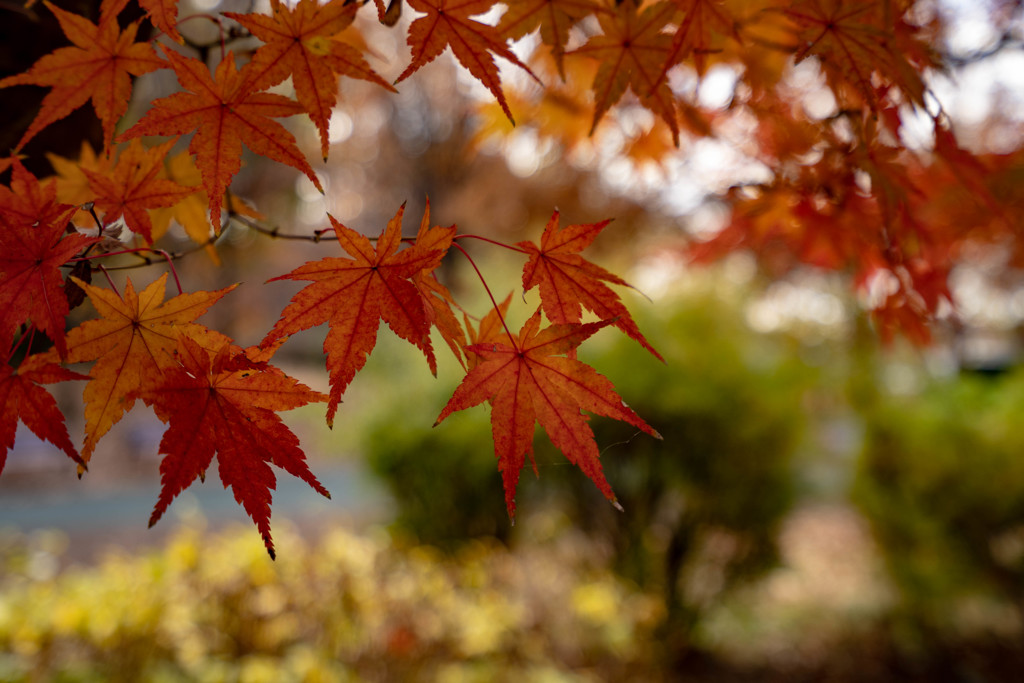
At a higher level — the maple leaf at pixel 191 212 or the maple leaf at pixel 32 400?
the maple leaf at pixel 191 212

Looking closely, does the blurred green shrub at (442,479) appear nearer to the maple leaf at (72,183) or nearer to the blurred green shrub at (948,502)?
the blurred green shrub at (948,502)

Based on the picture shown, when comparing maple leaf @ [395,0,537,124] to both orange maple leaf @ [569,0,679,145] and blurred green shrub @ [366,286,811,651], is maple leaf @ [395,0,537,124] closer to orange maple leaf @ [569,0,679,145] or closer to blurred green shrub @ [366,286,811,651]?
orange maple leaf @ [569,0,679,145]

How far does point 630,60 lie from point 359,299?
576 mm

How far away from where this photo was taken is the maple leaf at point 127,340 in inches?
27.4

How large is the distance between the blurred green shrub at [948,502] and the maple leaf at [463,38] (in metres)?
3.79

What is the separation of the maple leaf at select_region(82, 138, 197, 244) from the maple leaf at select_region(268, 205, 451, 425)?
256 millimetres

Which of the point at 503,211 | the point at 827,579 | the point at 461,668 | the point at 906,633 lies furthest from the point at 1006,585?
the point at 503,211

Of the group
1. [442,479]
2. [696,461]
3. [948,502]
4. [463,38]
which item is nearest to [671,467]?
[696,461]

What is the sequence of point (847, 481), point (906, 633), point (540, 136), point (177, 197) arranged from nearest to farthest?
point (177, 197)
point (540, 136)
point (906, 633)
point (847, 481)

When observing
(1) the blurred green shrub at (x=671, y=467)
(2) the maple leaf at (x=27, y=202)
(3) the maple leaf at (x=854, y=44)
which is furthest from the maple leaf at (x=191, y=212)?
A: (1) the blurred green shrub at (x=671, y=467)

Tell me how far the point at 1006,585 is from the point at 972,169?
3261 mm

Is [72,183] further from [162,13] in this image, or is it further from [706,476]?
[706,476]

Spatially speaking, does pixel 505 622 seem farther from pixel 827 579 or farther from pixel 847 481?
pixel 827 579

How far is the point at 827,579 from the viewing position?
5930 mm
